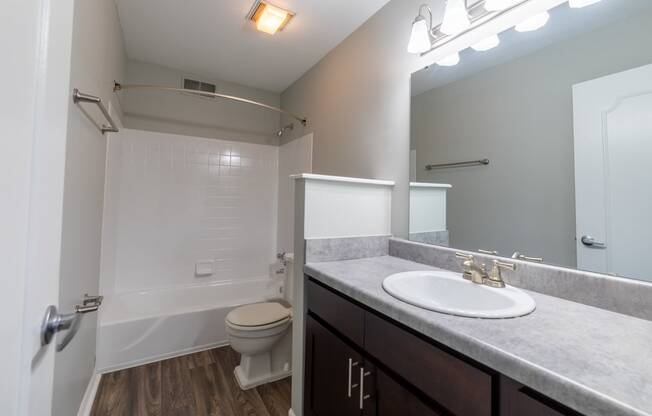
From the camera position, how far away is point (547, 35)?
1023 mm

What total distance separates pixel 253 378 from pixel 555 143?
208cm

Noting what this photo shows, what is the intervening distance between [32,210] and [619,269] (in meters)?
1.47

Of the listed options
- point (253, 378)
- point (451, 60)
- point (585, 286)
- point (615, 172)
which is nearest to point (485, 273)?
point (585, 286)

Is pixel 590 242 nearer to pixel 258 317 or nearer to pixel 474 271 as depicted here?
pixel 474 271

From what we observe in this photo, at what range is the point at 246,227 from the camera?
118 inches

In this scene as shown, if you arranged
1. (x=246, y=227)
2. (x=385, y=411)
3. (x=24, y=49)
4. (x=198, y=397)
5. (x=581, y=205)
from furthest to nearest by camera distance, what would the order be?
(x=246, y=227)
(x=198, y=397)
(x=581, y=205)
(x=385, y=411)
(x=24, y=49)

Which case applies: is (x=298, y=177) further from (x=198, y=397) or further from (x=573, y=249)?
(x=198, y=397)

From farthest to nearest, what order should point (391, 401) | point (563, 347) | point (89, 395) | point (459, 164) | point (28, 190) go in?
point (89, 395), point (459, 164), point (391, 401), point (563, 347), point (28, 190)

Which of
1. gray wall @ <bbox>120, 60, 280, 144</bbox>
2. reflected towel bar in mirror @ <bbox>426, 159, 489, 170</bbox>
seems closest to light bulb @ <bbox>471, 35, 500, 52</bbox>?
reflected towel bar in mirror @ <bbox>426, 159, 489, 170</bbox>

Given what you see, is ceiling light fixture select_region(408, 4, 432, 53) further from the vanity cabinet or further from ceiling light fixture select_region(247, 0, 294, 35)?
the vanity cabinet

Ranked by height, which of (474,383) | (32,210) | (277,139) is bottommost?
(474,383)

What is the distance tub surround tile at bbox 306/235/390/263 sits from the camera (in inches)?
53.1

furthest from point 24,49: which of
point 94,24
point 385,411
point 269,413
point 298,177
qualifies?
point 269,413

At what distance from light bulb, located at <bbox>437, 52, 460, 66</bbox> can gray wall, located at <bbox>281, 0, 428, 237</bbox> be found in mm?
187
